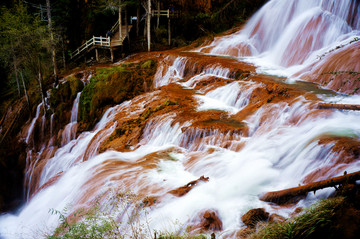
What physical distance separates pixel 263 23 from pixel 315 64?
8001 millimetres

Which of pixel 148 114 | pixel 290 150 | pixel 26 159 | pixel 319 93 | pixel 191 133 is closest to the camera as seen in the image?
pixel 290 150

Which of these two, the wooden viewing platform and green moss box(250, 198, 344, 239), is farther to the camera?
the wooden viewing platform

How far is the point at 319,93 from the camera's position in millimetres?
8539

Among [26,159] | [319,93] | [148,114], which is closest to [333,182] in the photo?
[319,93]

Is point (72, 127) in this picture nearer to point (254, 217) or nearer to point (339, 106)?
point (254, 217)

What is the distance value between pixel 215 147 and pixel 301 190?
315cm

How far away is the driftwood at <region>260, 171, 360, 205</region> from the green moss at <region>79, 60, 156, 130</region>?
31.8 ft

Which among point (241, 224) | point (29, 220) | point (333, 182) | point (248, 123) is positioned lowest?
point (29, 220)

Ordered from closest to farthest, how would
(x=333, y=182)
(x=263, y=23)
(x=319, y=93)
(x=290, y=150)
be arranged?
(x=333, y=182) < (x=290, y=150) < (x=319, y=93) < (x=263, y=23)

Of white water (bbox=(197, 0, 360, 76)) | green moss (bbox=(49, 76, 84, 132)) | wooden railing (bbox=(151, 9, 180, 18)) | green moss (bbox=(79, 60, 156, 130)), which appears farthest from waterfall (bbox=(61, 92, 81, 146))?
wooden railing (bbox=(151, 9, 180, 18))

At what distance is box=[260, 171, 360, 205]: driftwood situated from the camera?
11.7 feet

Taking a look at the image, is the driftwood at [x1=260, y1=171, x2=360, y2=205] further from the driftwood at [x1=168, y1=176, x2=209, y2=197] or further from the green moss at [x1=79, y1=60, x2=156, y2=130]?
the green moss at [x1=79, y1=60, x2=156, y2=130]

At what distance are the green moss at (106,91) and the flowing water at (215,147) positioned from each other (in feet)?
2.10

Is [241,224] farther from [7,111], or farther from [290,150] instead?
[7,111]
